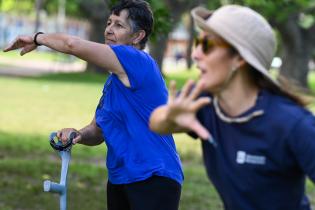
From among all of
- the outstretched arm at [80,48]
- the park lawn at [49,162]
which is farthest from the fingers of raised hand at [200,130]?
the park lawn at [49,162]

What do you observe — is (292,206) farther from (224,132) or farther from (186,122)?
(186,122)

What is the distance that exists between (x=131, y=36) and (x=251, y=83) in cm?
146

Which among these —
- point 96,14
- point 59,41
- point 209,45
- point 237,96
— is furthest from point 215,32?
point 96,14

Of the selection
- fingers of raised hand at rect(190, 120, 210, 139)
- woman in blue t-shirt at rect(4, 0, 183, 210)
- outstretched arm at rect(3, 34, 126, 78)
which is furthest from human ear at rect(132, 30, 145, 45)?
fingers of raised hand at rect(190, 120, 210, 139)

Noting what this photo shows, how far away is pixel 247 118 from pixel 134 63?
3.98ft

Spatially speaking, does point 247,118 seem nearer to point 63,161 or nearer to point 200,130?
point 200,130

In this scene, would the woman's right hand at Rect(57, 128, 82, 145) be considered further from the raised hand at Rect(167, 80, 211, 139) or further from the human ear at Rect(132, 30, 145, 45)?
the raised hand at Rect(167, 80, 211, 139)

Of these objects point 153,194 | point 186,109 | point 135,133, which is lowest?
point 153,194

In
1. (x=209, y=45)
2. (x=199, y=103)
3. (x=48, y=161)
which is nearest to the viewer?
(x=199, y=103)

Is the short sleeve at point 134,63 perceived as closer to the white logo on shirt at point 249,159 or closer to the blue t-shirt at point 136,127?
the blue t-shirt at point 136,127

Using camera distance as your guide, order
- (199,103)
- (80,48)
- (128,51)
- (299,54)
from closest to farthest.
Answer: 1. (199,103)
2. (80,48)
3. (128,51)
4. (299,54)

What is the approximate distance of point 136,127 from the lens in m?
3.98

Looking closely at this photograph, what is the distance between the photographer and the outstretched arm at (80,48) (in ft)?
12.2

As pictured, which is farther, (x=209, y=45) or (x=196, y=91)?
(x=209, y=45)
